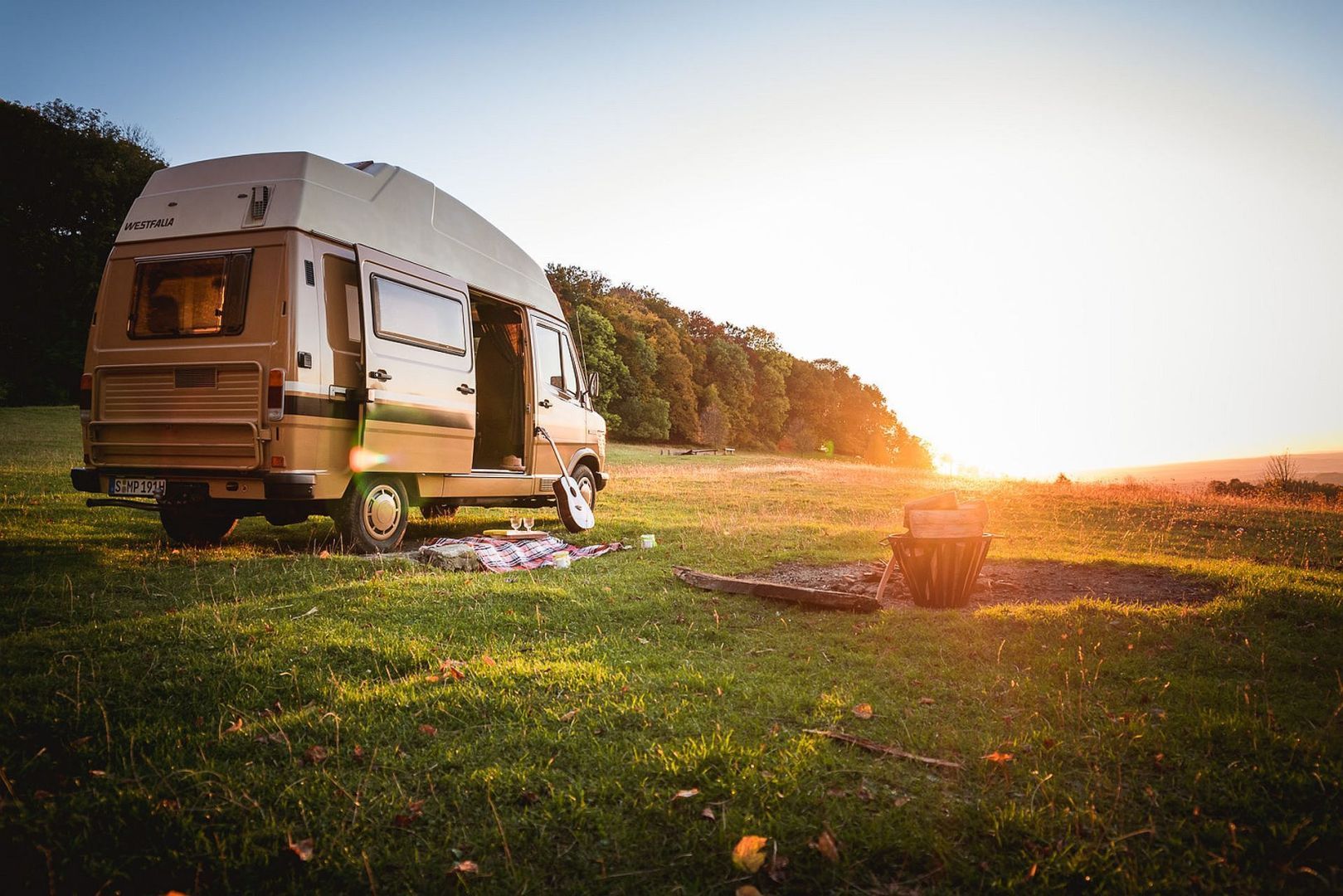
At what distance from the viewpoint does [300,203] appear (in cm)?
623

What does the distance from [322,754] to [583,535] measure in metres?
6.51

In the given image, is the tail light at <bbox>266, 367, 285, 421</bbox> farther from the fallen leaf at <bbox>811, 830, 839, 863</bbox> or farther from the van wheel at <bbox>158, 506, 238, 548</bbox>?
the fallen leaf at <bbox>811, 830, 839, 863</bbox>

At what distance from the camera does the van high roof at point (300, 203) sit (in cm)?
629

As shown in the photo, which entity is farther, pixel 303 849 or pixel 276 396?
pixel 276 396

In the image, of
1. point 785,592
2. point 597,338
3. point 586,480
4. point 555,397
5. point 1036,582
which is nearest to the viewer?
point 785,592

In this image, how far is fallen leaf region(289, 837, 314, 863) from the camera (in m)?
2.25

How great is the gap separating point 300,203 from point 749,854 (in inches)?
256

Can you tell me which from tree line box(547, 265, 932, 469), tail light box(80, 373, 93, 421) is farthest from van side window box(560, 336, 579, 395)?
tree line box(547, 265, 932, 469)

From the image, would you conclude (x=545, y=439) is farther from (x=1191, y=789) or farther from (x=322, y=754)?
(x=1191, y=789)

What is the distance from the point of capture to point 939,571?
557 cm

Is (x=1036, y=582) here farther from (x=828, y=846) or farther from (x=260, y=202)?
(x=260, y=202)

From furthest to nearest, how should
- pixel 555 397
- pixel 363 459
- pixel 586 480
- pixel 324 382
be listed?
pixel 586 480
pixel 555 397
pixel 363 459
pixel 324 382

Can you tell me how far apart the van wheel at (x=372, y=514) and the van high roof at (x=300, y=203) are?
8.23 ft

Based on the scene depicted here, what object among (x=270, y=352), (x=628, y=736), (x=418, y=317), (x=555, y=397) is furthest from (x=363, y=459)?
(x=628, y=736)
